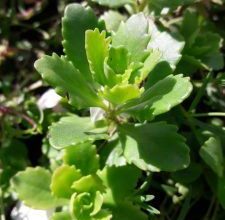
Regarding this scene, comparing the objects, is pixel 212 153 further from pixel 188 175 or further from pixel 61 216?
pixel 61 216

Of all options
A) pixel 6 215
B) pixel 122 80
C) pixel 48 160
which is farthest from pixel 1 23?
pixel 122 80

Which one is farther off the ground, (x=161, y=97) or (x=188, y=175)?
(x=161, y=97)

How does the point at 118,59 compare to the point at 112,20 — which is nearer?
the point at 118,59

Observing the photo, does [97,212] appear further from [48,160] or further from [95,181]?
[48,160]

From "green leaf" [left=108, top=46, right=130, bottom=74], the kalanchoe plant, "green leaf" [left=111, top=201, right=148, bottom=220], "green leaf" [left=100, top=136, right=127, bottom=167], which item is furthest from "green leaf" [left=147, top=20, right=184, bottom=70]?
"green leaf" [left=111, top=201, right=148, bottom=220]

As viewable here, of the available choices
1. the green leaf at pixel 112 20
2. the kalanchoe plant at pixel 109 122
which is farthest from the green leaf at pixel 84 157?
the green leaf at pixel 112 20

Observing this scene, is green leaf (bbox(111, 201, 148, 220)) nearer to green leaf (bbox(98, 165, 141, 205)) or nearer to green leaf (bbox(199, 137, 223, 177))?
green leaf (bbox(98, 165, 141, 205))

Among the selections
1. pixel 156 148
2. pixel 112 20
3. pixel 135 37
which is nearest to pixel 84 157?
pixel 156 148
